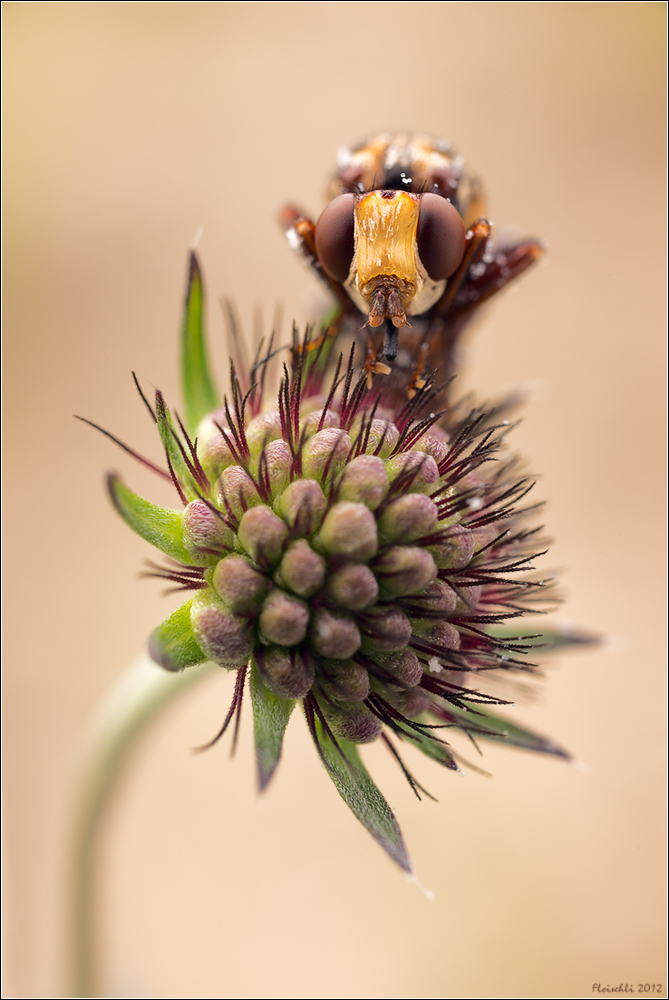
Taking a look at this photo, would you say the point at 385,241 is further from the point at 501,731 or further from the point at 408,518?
the point at 501,731

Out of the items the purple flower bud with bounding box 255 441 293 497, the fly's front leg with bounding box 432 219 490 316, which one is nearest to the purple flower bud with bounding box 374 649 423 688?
the purple flower bud with bounding box 255 441 293 497

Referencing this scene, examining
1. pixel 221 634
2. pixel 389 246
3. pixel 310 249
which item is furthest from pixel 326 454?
pixel 310 249

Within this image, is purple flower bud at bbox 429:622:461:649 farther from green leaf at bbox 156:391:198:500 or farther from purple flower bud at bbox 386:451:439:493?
green leaf at bbox 156:391:198:500

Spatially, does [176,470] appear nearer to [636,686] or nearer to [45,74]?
[636,686]

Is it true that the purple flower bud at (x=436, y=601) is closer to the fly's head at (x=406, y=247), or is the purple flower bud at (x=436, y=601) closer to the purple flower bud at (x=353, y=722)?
the purple flower bud at (x=353, y=722)

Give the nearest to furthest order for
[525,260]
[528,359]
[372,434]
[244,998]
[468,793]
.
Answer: [372,434] → [525,260] → [244,998] → [468,793] → [528,359]

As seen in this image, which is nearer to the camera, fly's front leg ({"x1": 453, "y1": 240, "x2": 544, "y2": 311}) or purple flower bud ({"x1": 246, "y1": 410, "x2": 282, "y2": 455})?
purple flower bud ({"x1": 246, "y1": 410, "x2": 282, "y2": 455})

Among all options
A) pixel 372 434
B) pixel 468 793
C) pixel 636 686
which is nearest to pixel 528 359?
pixel 636 686
